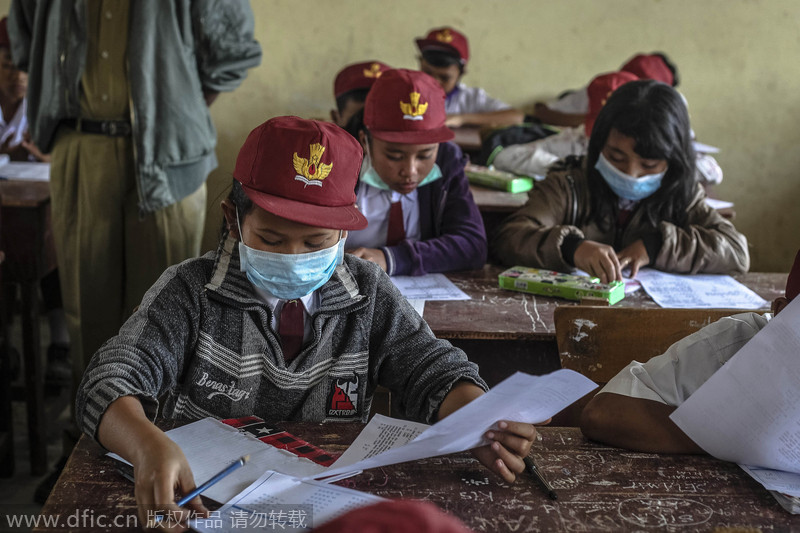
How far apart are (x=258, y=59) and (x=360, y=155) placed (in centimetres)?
165

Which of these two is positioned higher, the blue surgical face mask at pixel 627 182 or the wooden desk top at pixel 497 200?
the blue surgical face mask at pixel 627 182

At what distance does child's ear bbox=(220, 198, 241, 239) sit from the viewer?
1380 millimetres

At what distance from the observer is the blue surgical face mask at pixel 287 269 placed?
1.32 metres

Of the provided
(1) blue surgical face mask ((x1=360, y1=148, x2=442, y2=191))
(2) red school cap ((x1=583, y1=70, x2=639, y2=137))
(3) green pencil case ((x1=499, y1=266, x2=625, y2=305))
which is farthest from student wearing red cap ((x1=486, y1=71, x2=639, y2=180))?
(3) green pencil case ((x1=499, y1=266, x2=625, y2=305))

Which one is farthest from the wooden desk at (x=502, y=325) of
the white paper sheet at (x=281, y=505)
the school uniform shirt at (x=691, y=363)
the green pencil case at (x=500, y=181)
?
the green pencil case at (x=500, y=181)

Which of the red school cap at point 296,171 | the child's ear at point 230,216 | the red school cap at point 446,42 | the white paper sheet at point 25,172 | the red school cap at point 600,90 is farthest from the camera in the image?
the red school cap at point 446,42

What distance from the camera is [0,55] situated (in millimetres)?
3979

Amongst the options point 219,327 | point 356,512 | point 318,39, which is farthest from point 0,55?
point 356,512

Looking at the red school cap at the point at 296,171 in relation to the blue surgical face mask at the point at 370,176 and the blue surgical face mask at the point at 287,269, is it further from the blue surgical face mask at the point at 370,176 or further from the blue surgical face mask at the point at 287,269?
the blue surgical face mask at the point at 370,176

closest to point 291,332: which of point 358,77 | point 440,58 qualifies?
point 358,77

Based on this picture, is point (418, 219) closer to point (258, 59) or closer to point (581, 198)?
point (581, 198)

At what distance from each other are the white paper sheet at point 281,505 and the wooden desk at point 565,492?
0.06 m

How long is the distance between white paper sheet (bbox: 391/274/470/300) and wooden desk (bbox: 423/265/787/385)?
1.4 inches

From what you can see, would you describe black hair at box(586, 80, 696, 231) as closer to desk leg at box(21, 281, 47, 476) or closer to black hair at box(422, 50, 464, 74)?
desk leg at box(21, 281, 47, 476)
